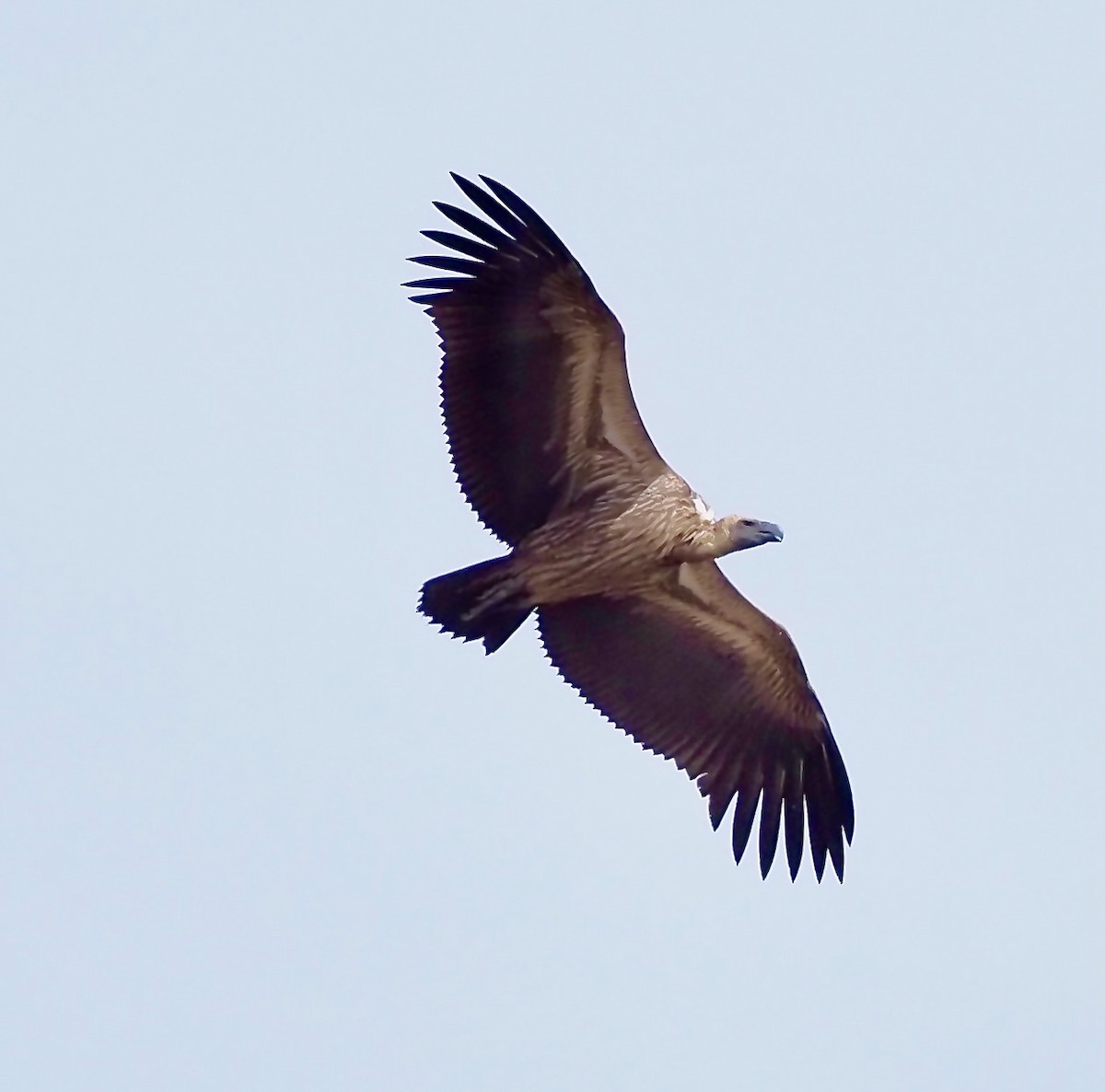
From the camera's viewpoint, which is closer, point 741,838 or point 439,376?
point 439,376

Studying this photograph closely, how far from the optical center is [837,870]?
16359 millimetres

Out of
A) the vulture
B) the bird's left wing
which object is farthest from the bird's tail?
the bird's left wing

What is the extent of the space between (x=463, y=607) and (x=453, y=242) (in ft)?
6.89

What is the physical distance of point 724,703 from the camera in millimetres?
16453

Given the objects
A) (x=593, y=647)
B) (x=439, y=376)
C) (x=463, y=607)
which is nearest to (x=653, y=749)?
(x=593, y=647)

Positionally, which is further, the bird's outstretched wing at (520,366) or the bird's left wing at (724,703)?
the bird's left wing at (724,703)

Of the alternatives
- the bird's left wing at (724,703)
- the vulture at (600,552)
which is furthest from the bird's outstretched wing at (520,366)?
the bird's left wing at (724,703)

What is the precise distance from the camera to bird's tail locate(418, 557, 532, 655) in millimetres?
15148

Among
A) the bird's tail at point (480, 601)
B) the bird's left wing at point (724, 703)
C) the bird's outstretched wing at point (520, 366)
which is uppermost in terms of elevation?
the bird's outstretched wing at point (520, 366)

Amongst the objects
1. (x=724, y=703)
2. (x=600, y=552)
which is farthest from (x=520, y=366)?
(x=724, y=703)

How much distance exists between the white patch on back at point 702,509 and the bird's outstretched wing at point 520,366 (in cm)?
29

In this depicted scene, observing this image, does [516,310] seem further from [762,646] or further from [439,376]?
[762,646]

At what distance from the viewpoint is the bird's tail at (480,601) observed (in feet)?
49.7

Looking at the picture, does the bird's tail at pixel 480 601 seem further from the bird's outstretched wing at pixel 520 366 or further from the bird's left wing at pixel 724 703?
the bird's left wing at pixel 724 703
